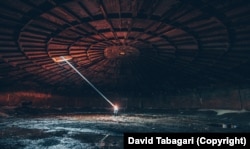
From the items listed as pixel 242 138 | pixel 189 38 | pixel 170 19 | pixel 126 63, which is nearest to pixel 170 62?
pixel 126 63

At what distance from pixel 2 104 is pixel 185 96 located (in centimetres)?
1852

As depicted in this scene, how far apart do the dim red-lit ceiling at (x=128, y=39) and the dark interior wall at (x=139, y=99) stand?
142 cm

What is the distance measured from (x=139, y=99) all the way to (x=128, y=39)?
14.2 m

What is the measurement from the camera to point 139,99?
2484 cm

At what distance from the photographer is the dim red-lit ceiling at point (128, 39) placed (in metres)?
7.93

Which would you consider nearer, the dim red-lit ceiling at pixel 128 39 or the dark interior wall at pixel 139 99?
the dim red-lit ceiling at pixel 128 39

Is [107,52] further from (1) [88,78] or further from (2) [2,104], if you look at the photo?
(2) [2,104]

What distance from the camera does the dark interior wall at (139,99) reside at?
18484 millimetres

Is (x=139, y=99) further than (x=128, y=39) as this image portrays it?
Yes

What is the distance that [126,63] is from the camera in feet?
52.9

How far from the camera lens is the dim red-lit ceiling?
26.0 feet

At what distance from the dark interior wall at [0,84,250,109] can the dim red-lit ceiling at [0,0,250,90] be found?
1.42 meters

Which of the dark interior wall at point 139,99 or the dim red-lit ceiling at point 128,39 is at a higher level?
the dim red-lit ceiling at point 128,39

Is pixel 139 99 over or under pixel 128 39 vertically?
under
